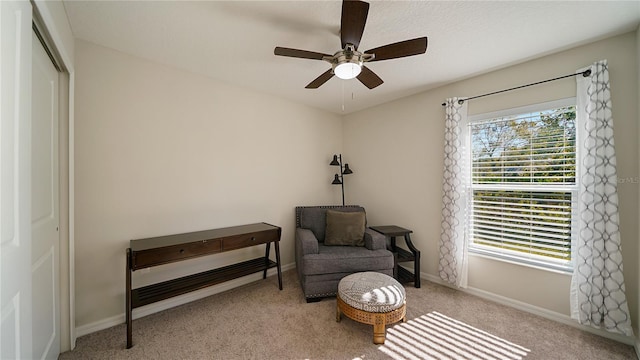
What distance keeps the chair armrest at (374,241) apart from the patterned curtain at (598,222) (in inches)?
63.6

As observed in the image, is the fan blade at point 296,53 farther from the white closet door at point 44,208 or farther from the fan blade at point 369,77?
the white closet door at point 44,208

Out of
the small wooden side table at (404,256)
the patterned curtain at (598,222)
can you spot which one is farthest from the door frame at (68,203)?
the patterned curtain at (598,222)

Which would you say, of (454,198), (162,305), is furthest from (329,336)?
(454,198)

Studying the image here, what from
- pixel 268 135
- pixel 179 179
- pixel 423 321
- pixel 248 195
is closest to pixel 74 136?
pixel 179 179

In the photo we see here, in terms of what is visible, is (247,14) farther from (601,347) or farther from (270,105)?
(601,347)

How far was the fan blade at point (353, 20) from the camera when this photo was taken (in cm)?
130

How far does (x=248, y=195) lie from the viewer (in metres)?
3.01

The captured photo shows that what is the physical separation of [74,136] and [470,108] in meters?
3.75

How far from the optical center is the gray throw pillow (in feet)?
9.58

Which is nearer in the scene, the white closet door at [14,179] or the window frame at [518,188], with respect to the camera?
the white closet door at [14,179]

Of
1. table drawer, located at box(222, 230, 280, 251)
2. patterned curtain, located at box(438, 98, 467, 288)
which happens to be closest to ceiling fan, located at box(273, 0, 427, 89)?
patterned curtain, located at box(438, 98, 467, 288)

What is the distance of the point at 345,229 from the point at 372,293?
102 centimetres

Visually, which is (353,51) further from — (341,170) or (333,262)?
(341,170)

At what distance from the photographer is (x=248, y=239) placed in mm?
2529
